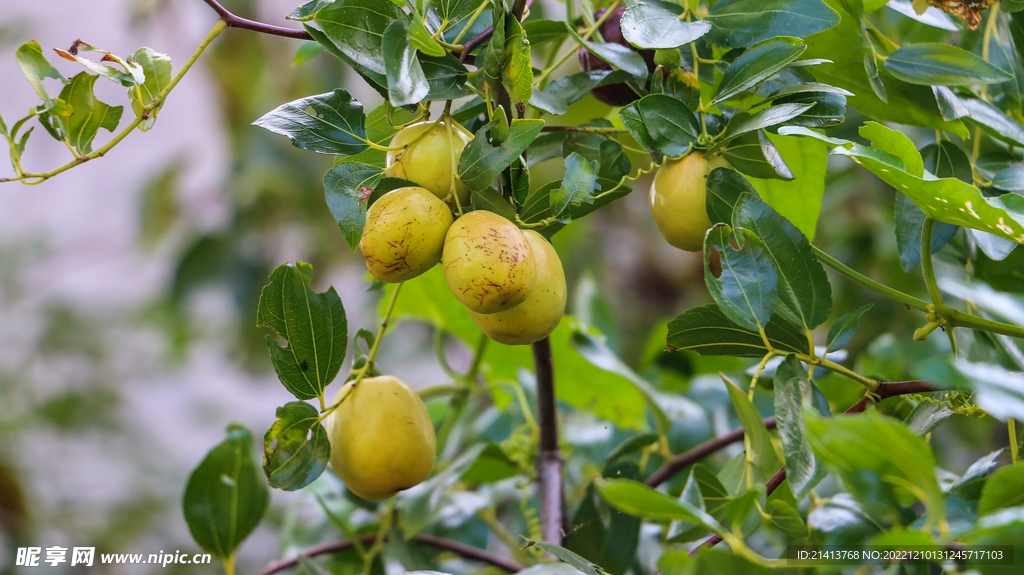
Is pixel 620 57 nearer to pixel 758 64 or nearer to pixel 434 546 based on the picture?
pixel 758 64

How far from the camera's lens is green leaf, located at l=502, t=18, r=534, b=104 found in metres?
0.27

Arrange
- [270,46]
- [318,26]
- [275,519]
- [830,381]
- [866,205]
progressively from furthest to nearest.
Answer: [270,46] < [275,519] < [866,205] < [830,381] < [318,26]

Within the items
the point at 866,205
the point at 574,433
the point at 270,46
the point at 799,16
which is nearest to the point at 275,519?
the point at 574,433

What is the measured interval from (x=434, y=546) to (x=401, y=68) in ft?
1.20

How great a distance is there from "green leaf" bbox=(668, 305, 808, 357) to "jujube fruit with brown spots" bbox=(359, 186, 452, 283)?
108 mm

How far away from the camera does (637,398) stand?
2.09ft

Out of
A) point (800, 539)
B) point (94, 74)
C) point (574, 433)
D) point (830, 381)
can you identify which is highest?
point (94, 74)

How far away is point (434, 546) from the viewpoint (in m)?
0.52

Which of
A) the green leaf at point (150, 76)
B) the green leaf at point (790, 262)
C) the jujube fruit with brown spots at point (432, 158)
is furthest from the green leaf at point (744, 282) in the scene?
the green leaf at point (150, 76)

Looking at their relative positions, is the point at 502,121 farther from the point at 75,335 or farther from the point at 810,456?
the point at 75,335

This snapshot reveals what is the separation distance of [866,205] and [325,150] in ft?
3.01

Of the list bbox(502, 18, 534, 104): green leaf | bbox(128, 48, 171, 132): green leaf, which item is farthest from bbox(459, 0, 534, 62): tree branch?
bbox(128, 48, 171, 132): green leaf

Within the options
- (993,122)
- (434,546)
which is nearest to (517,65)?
(993,122)

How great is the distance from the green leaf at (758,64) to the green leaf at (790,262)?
42 mm
